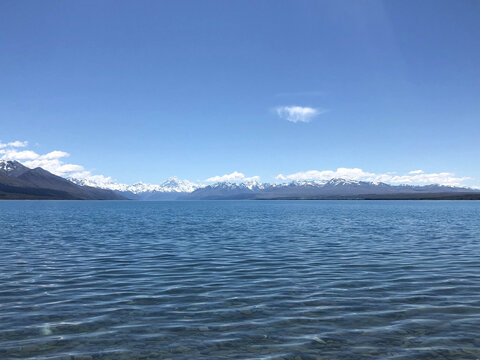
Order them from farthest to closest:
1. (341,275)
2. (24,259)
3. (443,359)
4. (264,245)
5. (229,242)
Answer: (229,242) → (264,245) → (24,259) → (341,275) → (443,359)

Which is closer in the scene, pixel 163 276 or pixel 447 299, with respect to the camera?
pixel 447 299

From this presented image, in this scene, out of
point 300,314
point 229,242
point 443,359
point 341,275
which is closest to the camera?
point 443,359

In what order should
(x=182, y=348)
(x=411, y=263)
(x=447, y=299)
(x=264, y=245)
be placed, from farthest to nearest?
(x=264, y=245)
(x=411, y=263)
(x=447, y=299)
(x=182, y=348)

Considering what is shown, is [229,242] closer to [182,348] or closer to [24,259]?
[24,259]

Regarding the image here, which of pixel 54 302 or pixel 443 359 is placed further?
pixel 54 302

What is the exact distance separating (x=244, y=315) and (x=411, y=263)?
58.9 feet

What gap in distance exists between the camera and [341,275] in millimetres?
23594

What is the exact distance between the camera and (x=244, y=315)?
15.4 metres

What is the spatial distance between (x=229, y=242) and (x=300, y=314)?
90.6 feet

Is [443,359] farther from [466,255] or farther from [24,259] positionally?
[24,259]

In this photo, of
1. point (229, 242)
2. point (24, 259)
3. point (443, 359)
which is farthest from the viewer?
point (229, 242)

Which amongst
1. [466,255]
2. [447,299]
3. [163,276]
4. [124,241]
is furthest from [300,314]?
[124,241]

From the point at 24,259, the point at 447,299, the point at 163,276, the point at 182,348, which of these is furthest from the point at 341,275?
the point at 24,259

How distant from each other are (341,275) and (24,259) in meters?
25.4
